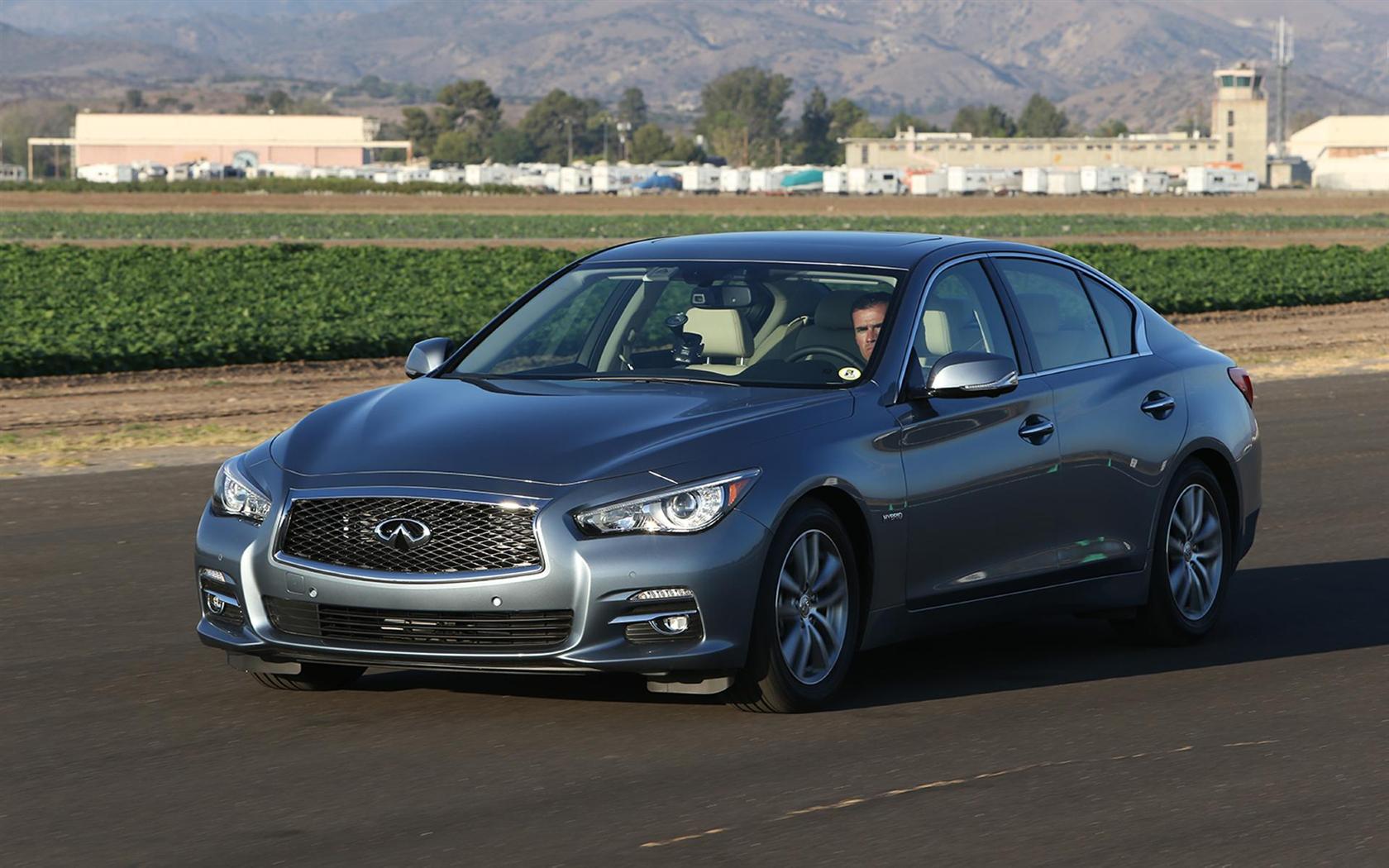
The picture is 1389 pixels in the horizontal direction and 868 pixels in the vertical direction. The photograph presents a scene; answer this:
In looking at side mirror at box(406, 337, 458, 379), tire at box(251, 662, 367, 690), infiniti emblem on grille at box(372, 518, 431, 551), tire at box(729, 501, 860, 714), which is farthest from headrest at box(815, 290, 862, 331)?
tire at box(251, 662, 367, 690)

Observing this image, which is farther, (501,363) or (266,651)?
(501,363)

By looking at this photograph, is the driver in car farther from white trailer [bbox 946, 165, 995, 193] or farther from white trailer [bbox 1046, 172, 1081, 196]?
white trailer [bbox 946, 165, 995, 193]

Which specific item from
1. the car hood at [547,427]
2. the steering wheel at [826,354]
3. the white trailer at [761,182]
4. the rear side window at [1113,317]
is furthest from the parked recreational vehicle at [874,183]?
the car hood at [547,427]

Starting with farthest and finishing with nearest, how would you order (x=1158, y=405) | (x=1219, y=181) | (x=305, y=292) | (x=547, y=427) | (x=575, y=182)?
(x=575, y=182), (x=1219, y=181), (x=305, y=292), (x=1158, y=405), (x=547, y=427)

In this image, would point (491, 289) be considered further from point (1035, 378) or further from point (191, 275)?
point (1035, 378)

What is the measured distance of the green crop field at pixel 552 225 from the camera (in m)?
84.1

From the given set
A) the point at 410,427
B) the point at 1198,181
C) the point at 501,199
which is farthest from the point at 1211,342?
the point at 1198,181

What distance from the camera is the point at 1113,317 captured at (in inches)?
360

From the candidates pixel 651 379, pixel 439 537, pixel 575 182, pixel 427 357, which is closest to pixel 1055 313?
pixel 651 379

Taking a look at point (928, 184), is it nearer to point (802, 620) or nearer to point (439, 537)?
point (802, 620)

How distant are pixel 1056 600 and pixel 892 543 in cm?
123

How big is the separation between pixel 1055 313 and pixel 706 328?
5.21 feet

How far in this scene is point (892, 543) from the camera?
747 centimetres

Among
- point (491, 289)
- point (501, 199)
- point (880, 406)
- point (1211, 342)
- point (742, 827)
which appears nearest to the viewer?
point (742, 827)
